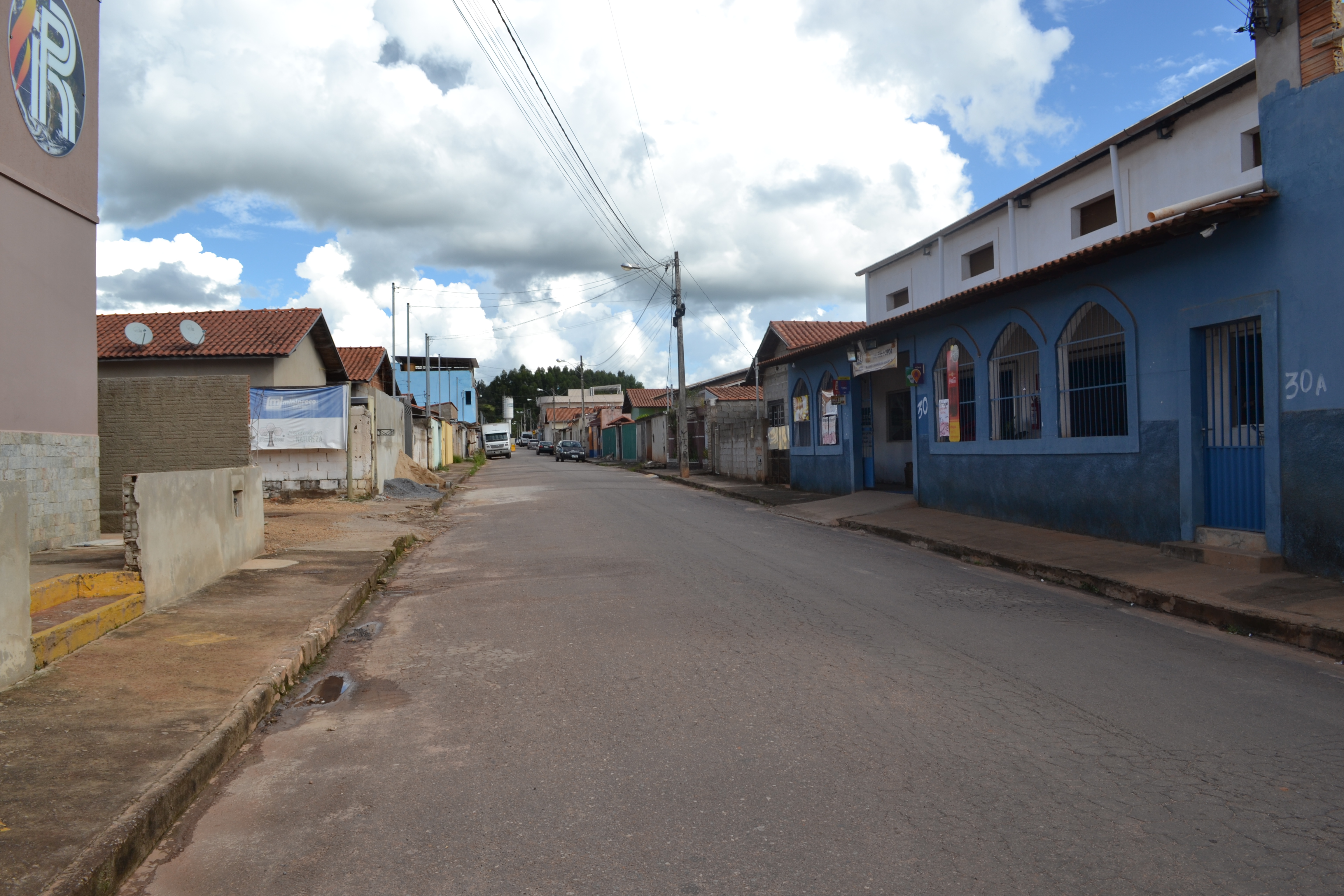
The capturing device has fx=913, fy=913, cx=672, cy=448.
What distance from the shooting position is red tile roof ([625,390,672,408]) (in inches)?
2510

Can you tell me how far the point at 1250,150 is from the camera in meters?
14.8

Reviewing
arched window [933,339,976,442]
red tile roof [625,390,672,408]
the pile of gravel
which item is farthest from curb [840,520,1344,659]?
red tile roof [625,390,672,408]

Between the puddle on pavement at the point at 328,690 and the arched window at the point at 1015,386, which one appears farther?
the arched window at the point at 1015,386

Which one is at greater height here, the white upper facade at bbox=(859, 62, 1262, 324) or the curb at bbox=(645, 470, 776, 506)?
the white upper facade at bbox=(859, 62, 1262, 324)

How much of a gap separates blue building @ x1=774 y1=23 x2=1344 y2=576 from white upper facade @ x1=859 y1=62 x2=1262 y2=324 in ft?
0.15

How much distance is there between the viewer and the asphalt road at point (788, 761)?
3385 millimetres

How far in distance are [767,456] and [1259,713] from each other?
2194cm

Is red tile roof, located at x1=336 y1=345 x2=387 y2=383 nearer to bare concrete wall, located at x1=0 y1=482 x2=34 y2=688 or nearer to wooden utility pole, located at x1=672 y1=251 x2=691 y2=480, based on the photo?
wooden utility pole, located at x1=672 y1=251 x2=691 y2=480

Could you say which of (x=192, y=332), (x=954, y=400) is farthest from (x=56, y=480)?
(x=954, y=400)

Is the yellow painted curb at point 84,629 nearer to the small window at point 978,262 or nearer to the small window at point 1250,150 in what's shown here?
the small window at point 1250,150

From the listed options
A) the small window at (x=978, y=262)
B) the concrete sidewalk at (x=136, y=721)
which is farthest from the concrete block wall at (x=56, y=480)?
the small window at (x=978, y=262)

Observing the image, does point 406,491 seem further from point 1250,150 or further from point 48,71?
point 1250,150

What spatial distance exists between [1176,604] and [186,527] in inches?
363

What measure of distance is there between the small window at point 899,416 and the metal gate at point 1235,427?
11.6 metres
